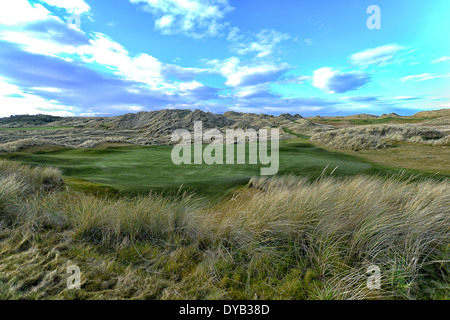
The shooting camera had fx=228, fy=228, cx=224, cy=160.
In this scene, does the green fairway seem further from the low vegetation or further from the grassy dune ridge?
the low vegetation

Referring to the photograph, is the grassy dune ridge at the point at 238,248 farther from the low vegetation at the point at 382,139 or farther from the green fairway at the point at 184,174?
the low vegetation at the point at 382,139

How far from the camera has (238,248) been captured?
3453 mm

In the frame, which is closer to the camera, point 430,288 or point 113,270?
point 430,288

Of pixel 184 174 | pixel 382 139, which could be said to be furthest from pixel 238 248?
pixel 382 139

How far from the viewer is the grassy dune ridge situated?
2.66m

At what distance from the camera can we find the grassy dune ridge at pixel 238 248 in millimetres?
2658

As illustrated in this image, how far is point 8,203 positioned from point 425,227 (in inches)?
300

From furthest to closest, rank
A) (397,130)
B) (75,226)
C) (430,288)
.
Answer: (397,130) → (75,226) → (430,288)

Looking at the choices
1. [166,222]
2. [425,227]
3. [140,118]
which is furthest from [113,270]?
[140,118]

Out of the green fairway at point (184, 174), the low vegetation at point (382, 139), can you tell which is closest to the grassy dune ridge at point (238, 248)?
the green fairway at point (184, 174)

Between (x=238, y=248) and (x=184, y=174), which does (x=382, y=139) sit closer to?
(x=184, y=174)
